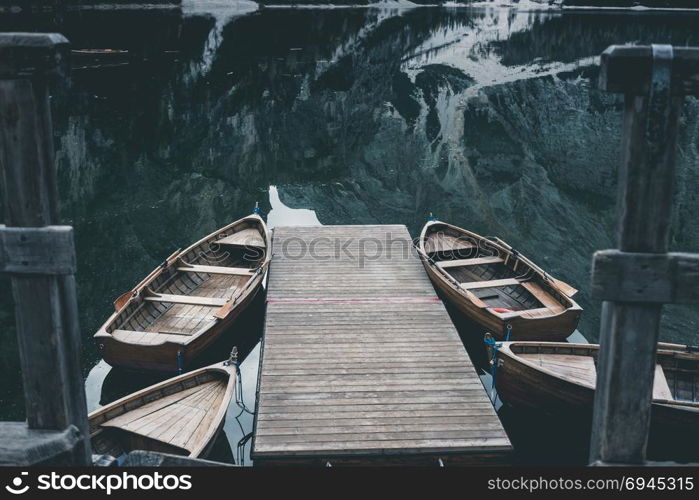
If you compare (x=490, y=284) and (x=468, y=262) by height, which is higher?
(x=468, y=262)

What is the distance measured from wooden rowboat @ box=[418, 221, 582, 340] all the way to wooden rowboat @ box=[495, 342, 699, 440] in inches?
70.6

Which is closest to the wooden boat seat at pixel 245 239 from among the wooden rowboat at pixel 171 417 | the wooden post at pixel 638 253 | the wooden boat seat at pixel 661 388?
the wooden rowboat at pixel 171 417

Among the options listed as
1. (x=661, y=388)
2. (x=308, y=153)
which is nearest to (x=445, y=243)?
(x=661, y=388)

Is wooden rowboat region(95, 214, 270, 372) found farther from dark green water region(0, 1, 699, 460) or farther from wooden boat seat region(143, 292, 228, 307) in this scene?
dark green water region(0, 1, 699, 460)

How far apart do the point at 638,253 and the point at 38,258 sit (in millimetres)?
4909

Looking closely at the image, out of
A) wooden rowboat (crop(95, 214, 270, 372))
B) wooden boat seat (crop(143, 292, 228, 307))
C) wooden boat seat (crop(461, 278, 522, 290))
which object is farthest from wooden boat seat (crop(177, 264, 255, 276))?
wooden boat seat (crop(461, 278, 522, 290))

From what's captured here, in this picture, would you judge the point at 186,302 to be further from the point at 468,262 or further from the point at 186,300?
the point at 468,262

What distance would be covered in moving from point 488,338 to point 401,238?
756 cm

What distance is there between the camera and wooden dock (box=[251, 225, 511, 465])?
10.5 metres

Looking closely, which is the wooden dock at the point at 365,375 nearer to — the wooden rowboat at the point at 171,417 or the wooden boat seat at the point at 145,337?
the wooden rowboat at the point at 171,417

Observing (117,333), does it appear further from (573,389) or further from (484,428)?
(573,389)

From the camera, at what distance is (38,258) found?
551cm

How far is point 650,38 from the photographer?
98.6m

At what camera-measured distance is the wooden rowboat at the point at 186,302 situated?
45.4 feet
